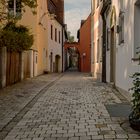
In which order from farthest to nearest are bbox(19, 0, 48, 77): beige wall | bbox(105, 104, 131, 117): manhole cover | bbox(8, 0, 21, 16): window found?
1. bbox(19, 0, 48, 77): beige wall
2. bbox(8, 0, 21, 16): window
3. bbox(105, 104, 131, 117): manhole cover

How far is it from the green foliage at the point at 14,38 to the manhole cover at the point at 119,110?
7779mm

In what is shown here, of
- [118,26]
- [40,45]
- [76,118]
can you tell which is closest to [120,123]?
[76,118]

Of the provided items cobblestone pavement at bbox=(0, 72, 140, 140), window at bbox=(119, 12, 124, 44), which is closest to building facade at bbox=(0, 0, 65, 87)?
window at bbox=(119, 12, 124, 44)

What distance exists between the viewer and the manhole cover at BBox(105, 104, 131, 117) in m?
9.71

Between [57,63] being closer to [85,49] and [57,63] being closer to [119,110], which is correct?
[85,49]

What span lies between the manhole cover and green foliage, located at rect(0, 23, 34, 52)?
306 inches

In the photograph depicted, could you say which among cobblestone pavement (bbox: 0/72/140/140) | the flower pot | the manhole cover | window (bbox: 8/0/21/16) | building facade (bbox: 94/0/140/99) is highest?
window (bbox: 8/0/21/16)

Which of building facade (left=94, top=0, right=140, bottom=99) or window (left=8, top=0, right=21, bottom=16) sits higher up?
window (left=8, top=0, right=21, bottom=16)

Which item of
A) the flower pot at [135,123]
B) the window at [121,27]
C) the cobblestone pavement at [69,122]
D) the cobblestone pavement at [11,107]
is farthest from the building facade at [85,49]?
the flower pot at [135,123]

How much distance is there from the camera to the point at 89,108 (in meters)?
10.9

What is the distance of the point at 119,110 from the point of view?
33.9 feet

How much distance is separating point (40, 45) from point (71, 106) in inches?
869

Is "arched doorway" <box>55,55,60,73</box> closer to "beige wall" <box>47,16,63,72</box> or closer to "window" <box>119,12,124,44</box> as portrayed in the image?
"beige wall" <box>47,16,63,72</box>

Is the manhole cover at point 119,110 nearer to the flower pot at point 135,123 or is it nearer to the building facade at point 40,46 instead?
the flower pot at point 135,123
